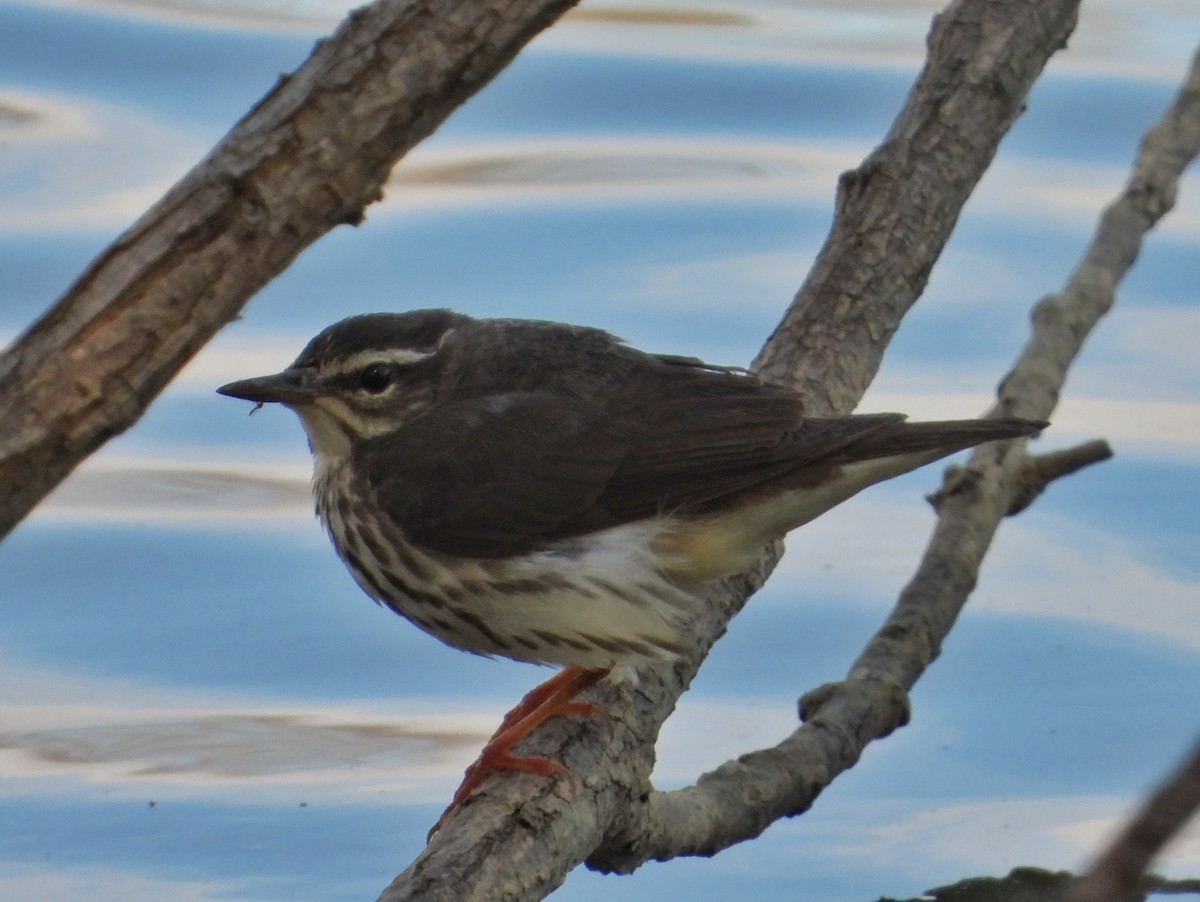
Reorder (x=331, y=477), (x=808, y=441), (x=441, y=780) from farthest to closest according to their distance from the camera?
(x=441, y=780) → (x=331, y=477) → (x=808, y=441)

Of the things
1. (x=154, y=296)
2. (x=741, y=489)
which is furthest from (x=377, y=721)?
(x=154, y=296)

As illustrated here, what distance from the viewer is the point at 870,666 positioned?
4863 millimetres

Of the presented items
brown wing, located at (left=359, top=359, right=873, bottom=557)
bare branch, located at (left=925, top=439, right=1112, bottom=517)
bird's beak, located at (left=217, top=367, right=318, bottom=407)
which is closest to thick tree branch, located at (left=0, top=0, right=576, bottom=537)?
bird's beak, located at (left=217, top=367, right=318, bottom=407)

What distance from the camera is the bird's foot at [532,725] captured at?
3648mm

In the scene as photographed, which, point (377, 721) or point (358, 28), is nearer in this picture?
point (358, 28)

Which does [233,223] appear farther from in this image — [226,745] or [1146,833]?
[226,745]

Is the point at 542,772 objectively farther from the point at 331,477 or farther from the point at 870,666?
the point at 870,666

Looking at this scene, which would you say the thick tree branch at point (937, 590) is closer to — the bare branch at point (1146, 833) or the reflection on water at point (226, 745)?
the reflection on water at point (226, 745)

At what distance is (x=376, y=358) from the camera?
4145 mm

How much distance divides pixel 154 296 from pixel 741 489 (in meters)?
1.66

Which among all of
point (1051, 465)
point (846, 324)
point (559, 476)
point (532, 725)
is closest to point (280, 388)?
point (559, 476)

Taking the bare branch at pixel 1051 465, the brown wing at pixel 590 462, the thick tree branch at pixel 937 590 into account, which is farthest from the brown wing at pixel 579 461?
the bare branch at pixel 1051 465

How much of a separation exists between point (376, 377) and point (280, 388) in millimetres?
241

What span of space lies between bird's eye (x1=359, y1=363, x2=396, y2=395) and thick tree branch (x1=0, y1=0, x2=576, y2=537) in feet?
3.95
